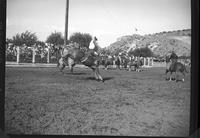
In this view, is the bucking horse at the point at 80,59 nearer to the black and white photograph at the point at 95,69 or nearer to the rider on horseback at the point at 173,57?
the black and white photograph at the point at 95,69

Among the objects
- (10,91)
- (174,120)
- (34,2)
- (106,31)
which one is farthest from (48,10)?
(174,120)

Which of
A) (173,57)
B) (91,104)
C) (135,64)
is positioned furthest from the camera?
(135,64)

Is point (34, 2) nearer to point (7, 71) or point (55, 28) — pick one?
point (55, 28)

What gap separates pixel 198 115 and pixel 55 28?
272cm

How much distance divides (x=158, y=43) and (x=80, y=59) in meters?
1.36

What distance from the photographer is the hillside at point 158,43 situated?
4203mm

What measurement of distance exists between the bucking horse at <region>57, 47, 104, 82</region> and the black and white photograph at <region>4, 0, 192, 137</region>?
0.06ft

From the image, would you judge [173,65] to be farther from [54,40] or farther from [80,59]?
[54,40]

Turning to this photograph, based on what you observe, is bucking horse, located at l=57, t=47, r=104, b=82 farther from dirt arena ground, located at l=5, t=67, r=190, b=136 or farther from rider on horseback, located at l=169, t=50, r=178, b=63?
rider on horseback, located at l=169, t=50, r=178, b=63

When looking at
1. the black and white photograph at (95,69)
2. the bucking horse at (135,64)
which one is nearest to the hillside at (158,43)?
the black and white photograph at (95,69)

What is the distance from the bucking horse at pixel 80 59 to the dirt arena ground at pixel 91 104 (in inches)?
4.1

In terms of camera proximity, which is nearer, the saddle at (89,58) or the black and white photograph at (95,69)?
the black and white photograph at (95,69)

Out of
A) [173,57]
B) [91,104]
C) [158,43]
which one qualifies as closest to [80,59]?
[91,104]

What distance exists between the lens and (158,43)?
4.45 m
